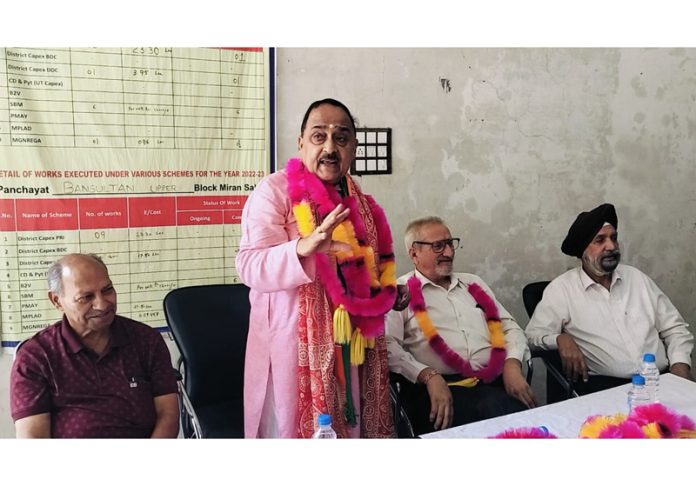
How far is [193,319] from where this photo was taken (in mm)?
2562

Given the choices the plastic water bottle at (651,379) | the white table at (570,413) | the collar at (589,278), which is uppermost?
the collar at (589,278)

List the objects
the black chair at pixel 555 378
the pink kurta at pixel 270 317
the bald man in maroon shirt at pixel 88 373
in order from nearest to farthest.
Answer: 1. the bald man in maroon shirt at pixel 88 373
2. the pink kurta at pixel 270 317
3. the black chair at pixel 555 378

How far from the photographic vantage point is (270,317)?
220 centimetres

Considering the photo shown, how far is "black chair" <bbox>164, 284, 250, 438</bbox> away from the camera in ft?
8.16

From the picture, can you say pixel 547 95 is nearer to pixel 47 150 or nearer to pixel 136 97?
pixel 136 97

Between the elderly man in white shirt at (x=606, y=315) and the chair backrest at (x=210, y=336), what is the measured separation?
1358mm

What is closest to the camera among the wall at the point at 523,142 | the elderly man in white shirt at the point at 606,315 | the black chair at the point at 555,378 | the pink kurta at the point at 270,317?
the pink kurta at the point at 270,317

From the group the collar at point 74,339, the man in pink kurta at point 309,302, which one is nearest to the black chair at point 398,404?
the man in pink kurta at point 309,302

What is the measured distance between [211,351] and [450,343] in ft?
3.31

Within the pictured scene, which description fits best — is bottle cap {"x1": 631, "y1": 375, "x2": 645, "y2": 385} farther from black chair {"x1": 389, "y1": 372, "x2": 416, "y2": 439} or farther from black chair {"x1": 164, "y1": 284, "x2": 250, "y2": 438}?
black chair {"x1": 164, "y1": 284, "x2": 250, "y2": 438}

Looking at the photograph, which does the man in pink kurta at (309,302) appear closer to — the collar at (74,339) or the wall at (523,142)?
the collar at (74,339)

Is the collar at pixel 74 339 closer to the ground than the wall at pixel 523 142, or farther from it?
closer to the ground

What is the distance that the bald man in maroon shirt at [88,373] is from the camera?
1.99 m
